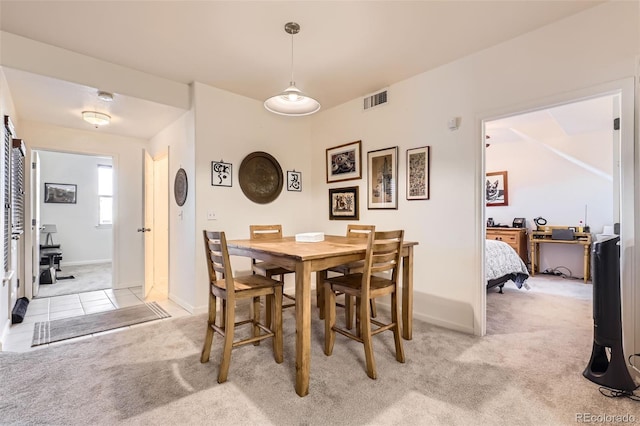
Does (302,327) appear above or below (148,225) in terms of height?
below

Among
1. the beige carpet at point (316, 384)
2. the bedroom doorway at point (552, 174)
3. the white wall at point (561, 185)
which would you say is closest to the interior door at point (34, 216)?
the beige carpet at point (316, 384)

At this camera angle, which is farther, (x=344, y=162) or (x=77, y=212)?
(x=77, y=212)

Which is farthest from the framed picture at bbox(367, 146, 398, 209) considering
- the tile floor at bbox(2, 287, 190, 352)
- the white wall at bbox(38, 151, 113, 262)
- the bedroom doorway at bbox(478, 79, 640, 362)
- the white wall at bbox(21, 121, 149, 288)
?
the white wall at bbox(38, 151, 113, 262)

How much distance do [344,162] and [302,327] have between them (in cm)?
256

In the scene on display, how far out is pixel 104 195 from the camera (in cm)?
686

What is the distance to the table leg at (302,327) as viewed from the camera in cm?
181

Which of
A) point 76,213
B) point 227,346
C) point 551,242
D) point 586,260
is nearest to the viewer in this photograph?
point 227,346

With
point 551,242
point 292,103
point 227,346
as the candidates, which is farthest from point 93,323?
point 551,242

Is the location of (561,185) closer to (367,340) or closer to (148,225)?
(367,340)

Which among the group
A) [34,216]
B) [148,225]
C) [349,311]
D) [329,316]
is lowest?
[349,311]

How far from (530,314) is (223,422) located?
128 inches

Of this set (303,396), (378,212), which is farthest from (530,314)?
(303,396)

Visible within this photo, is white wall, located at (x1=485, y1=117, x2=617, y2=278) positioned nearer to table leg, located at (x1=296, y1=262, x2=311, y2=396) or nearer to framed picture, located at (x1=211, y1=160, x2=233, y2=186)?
framed picture, located at (x1=211, y1=160, x2=233, y2=186)

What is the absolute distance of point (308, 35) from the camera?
2465mm
